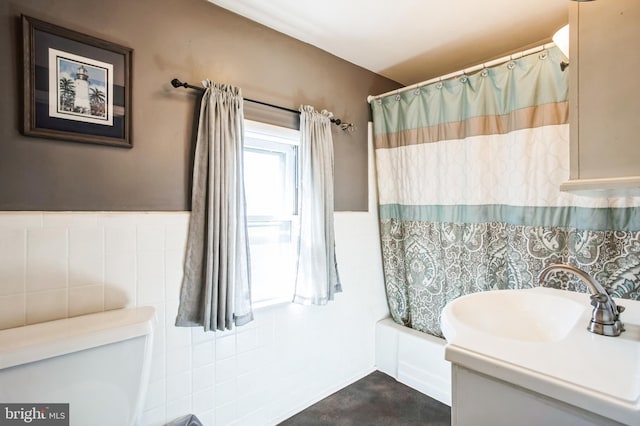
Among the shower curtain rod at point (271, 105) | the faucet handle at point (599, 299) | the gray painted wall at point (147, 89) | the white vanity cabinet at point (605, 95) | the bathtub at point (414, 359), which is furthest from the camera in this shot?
the bathtub at point (414, 359)

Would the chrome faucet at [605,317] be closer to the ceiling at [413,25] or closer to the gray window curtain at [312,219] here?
the gray window curtain at [312,219]

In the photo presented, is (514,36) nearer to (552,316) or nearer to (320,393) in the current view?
(552,316)

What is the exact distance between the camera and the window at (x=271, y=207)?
5.87 ft

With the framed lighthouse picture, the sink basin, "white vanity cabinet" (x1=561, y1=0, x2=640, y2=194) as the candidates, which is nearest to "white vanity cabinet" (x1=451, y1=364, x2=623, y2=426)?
the sink basin

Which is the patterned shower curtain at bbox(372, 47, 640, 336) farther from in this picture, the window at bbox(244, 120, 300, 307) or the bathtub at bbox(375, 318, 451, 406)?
the window at bbox(244, 120, 300, 307)

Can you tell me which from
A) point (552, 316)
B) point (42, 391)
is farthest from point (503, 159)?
point (42, 391)

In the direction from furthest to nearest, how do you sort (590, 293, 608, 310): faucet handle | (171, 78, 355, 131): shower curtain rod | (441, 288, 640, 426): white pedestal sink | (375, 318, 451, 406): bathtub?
(375, 318, 451, 406): bathtub
(171, 78, 355, 131): shower curtain rod
(590, 293, 608, 310): faucet handle
(441, 288, 640, 426): white pedestal sink

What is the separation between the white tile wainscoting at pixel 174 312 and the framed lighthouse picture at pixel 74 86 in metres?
0.33

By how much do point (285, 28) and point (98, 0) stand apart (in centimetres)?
90

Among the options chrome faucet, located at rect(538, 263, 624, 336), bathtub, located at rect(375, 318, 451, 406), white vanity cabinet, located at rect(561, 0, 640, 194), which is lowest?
bathtub, located at rect(375, 318, 451, 406)

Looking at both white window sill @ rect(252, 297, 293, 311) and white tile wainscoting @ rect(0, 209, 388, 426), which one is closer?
white tile wainscoting @ rect(0, 209, 388, 426)

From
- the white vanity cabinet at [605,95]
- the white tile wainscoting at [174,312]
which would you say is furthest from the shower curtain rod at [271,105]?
the white vanity cabinet at [605,95]

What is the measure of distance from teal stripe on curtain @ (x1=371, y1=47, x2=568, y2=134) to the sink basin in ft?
A: 3.35

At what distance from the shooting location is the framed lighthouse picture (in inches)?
44.1
